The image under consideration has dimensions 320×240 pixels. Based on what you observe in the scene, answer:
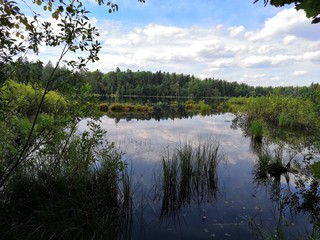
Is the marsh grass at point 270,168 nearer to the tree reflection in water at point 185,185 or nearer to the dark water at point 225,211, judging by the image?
the dark water at point 225,211

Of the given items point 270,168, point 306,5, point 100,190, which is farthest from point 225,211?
point 306,5

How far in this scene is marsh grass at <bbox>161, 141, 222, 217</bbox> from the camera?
6.78 metres

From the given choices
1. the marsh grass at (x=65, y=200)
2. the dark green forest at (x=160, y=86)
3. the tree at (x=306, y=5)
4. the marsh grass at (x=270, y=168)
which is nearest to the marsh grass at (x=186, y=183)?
the marsh grass at (x=65, y=200)

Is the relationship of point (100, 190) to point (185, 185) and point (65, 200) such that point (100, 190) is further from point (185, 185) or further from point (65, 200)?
point (185, 185)

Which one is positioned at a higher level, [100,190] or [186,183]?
[100,190]

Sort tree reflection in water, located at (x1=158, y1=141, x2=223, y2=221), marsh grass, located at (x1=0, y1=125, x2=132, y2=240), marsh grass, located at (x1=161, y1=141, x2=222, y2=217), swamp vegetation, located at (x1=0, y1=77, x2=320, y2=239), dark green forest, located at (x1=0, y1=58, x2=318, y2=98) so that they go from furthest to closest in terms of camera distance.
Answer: dark green forest, located at (x1=0, y1=58, x2=318, y2=98)
marsh grass, located at (x1=161, y1=141, x2=222, y2=217)
tree reflection in water, located at (x1=158, y1=141, x2=223, y2=221)
swamp vegetation, located at (x1=0, y1=77, x2=320, y2=239)
marsh grass, located at (x1=0, y1=125, x2=132, y2=240)

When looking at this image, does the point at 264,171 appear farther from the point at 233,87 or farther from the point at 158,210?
the point at 233,87

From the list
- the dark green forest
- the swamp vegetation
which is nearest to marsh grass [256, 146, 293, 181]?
the swamp vegetation

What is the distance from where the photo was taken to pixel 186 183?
7512mm

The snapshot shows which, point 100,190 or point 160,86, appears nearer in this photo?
point 100,190

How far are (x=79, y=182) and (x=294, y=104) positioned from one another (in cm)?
2188

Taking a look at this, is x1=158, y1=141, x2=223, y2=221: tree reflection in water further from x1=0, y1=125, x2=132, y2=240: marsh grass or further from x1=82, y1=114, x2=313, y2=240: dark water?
x1=0, y1=125, x2=132, y2=240: marsh grass

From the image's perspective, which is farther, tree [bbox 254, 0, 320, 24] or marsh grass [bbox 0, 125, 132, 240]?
marsh grass [bbox 0, 125, 132, 240]

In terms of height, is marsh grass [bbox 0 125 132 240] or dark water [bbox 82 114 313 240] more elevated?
marsh grass [bbox 0 125 132 240]
